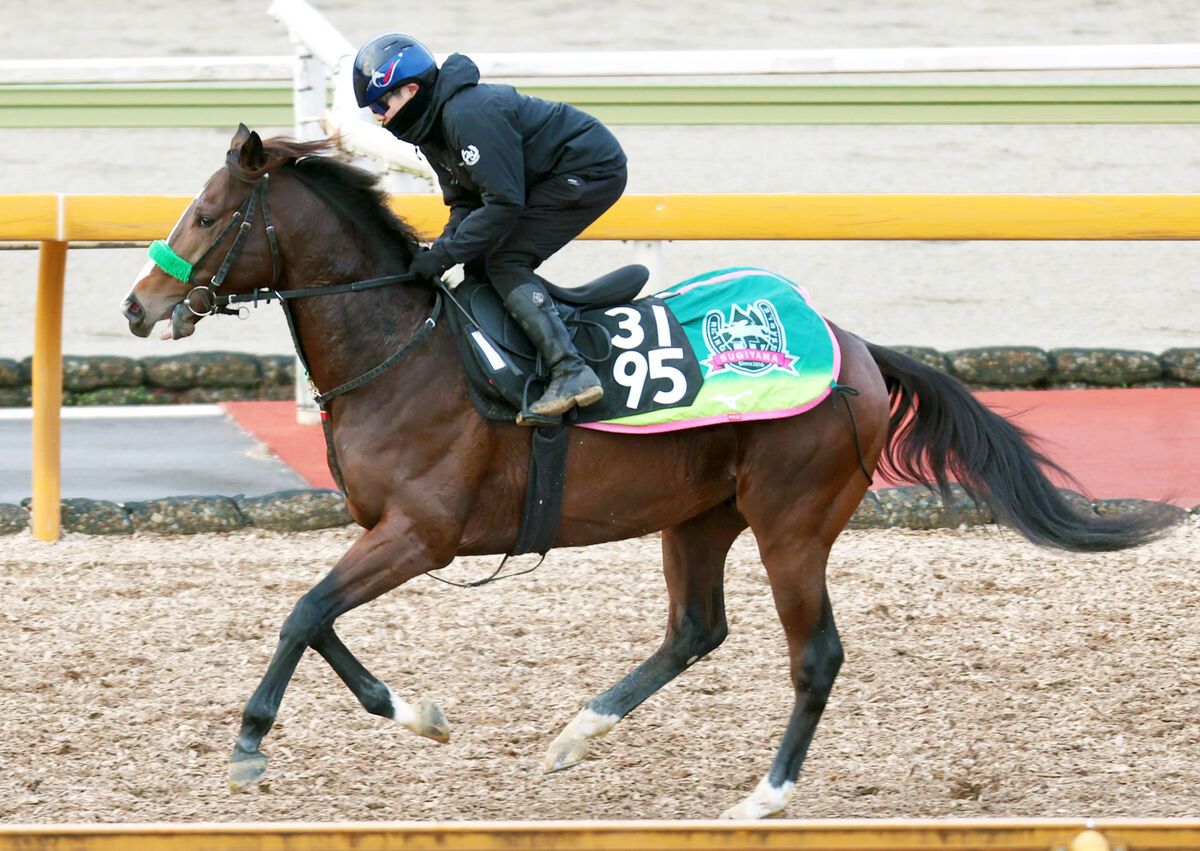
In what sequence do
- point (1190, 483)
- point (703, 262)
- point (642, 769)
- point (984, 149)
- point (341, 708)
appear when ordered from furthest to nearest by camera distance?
point (984, 149) → point (703, 262) → point (1190, 483) → point (341, 708) → point (642, 769)

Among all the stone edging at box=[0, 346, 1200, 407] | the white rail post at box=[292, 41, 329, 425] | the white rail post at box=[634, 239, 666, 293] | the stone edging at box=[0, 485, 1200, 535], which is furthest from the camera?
the stone edging at box=[0, 346, 1200, 407]

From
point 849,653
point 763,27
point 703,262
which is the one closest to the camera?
point 849,653

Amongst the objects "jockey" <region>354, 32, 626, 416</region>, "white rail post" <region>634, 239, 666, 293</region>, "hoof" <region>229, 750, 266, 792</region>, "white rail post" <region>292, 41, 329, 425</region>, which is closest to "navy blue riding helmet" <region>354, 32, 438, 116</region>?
"jockey" <region>354, 32, 626, 416</region>

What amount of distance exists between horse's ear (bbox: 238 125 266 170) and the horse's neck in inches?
11.1

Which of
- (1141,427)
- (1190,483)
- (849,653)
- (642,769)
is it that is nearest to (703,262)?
(1141,427)

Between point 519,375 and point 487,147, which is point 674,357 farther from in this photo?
point 487,147

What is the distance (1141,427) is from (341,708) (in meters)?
5.32

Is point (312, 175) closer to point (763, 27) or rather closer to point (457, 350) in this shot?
point (457, 350)

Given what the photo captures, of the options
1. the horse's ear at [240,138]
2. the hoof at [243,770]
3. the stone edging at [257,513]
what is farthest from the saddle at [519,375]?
the stone edging at [257,513]

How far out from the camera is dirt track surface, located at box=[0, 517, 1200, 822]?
4211 mm

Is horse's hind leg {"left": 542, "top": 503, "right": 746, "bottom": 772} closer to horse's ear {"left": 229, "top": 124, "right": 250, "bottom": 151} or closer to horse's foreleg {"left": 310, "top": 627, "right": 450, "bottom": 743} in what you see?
horse's foreleg {"left": 310, "top": 627, "right": 450, "bottom": 743}

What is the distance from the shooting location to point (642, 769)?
14.5 feet

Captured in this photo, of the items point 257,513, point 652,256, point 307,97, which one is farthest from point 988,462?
point 307,97

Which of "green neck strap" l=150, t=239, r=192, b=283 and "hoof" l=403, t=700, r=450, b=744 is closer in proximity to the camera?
"green neck strap" l=150, t=239, r=192, b=283
